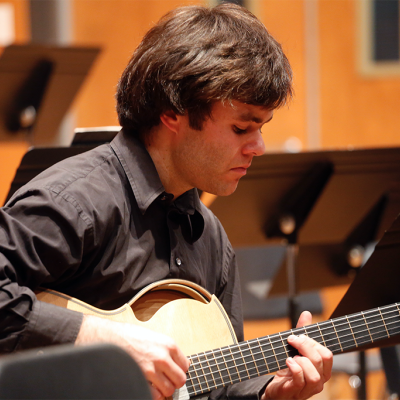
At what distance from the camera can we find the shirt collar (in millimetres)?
1450

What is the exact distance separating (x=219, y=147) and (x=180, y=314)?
0.45 metres

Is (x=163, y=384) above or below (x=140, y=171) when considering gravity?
below

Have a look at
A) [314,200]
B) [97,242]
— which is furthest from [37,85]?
[97,242]

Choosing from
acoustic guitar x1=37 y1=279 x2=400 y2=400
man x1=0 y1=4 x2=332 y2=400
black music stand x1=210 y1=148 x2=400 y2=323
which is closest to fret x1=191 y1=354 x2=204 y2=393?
acoustic guitar x1=37 y1=279 x2=400 y2=400

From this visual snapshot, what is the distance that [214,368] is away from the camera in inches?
53.4

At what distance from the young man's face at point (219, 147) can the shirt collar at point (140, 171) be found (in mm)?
83

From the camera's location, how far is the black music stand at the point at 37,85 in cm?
284

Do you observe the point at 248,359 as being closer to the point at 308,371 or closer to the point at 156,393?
the point at 308,371

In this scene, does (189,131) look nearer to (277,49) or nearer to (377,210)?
(277,49)

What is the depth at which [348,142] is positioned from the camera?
4.57m

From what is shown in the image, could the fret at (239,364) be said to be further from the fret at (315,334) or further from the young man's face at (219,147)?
the young man's face at (219,147)

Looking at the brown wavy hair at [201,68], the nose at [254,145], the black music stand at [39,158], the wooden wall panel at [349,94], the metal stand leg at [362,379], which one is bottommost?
the metal stand leg at [362,379]

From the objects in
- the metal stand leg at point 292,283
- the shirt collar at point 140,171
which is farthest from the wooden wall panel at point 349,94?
the shirt collar at point 140,171

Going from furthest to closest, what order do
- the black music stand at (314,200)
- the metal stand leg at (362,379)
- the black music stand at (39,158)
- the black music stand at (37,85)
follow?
1. the black music stand at (37,85)
2. the metal stand leg at (362,379)
3. the black music stand at (314,200)
4. the black music stand at (39,158)
